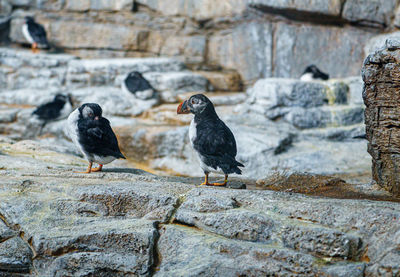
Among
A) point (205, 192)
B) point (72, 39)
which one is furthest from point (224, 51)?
point (205, 192)

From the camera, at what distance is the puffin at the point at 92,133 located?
201 inches

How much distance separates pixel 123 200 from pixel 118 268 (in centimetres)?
61

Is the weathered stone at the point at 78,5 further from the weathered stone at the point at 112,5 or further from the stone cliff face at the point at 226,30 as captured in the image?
the weathered stone at the point at 112,5

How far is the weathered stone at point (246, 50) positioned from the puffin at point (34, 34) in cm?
404

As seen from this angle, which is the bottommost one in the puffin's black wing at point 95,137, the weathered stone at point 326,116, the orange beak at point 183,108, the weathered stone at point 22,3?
the weathered stone at point 326,116

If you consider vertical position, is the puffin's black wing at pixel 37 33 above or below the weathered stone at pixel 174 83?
above

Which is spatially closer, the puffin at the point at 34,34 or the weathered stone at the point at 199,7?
the weathered stone at the point at 199,7

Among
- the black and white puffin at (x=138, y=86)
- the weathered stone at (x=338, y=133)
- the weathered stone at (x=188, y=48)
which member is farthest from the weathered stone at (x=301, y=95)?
the weathered stone at (x=188, y=48)

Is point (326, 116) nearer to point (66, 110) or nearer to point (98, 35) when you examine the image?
point (66, 110)

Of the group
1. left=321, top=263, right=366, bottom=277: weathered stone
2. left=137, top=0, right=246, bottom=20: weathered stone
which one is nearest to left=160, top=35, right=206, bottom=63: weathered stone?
left=137, top=0, right=246, bottom=20: weathered stone

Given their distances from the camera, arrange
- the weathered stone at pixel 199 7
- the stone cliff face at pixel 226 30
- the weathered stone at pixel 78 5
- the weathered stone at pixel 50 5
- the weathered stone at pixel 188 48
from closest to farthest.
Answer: the stone cliff face at pixel 226 30 → the weathered stone at pixel 199 7 → the weathered stone at pixel 188 48 → the weathered stone at pixel 78 5 → the weathered stone at pixel 50 5

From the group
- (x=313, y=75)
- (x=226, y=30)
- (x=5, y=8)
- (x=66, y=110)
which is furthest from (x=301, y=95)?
(x=5, y=8)

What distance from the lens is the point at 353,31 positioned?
10914 mm

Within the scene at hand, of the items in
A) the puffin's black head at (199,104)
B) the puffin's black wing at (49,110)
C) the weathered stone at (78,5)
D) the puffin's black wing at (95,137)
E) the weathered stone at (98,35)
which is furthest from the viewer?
the weathered stone at (78,5)
